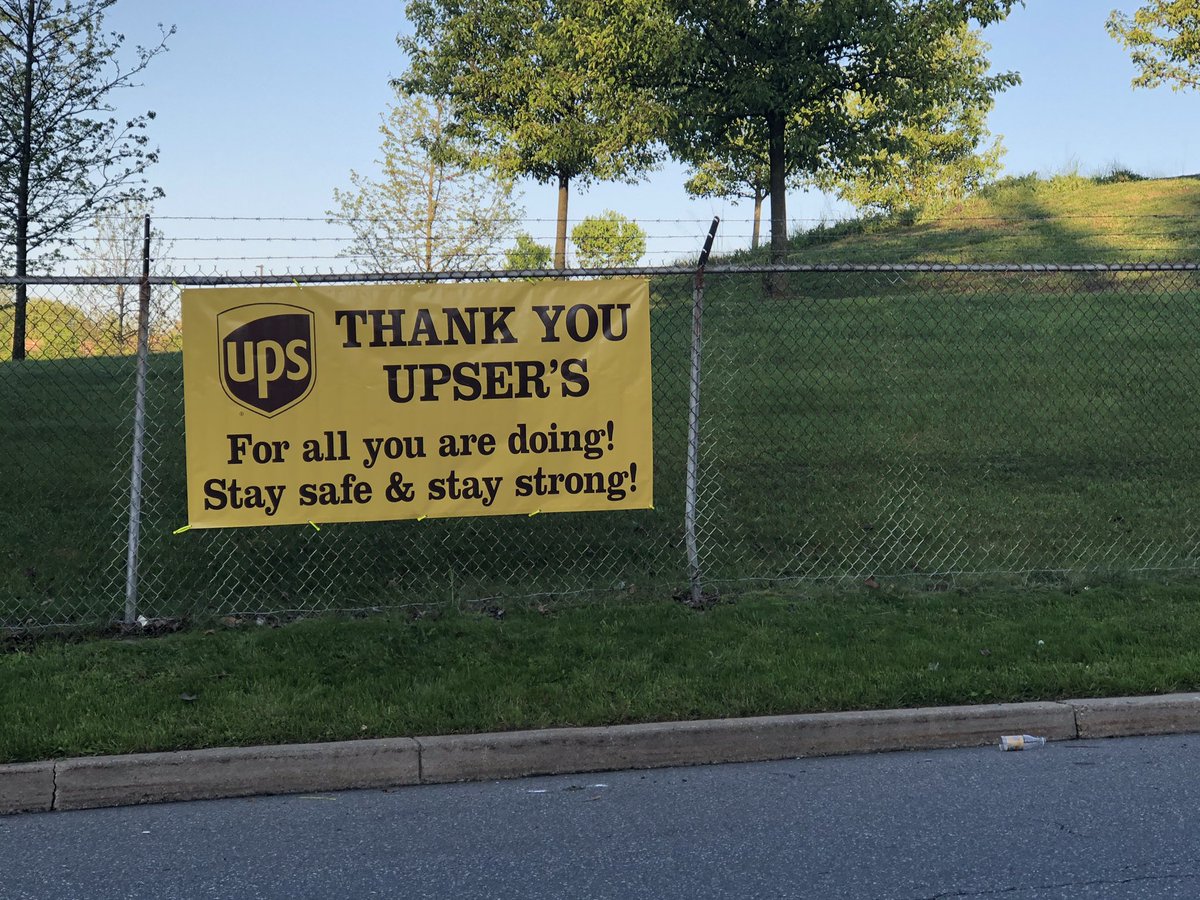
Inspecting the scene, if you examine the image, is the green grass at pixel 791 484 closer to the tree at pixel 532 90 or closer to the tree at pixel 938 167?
the tree at pixel 532 90

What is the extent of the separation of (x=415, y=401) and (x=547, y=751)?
7.48ft

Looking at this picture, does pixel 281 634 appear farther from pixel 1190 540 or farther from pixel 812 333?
pixel 812 333

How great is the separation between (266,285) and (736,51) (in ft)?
50.4

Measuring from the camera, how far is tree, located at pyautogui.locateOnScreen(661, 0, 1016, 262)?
1898 cm

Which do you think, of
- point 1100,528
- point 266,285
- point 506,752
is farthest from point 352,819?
point 1100,528

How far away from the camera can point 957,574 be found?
6.90m

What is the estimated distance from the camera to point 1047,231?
22.1 m

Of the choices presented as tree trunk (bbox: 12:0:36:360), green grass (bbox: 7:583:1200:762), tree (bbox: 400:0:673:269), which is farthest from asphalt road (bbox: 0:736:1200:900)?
tree (bbox: 400:0:673:269)

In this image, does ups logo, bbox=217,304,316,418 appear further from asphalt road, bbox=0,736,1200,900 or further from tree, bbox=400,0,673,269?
tree, bbox=400,0,673,269

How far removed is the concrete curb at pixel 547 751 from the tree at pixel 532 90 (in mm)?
19220

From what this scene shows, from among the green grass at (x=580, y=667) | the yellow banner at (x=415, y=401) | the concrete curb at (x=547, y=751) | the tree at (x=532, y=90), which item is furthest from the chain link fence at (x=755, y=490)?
the tree at (x=532, y=90)

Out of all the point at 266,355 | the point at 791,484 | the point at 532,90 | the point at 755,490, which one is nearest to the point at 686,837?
the point at 266,355

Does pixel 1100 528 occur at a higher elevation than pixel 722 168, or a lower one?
lower

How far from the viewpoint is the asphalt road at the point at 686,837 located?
3480 mm
